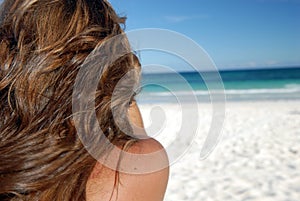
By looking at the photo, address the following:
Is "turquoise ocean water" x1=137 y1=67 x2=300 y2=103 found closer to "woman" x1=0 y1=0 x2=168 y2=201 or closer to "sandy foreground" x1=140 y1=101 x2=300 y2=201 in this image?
"woman" x1=0 y1=0 x2=168 y2=201

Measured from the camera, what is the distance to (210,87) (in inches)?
44.0

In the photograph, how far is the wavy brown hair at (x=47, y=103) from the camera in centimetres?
91

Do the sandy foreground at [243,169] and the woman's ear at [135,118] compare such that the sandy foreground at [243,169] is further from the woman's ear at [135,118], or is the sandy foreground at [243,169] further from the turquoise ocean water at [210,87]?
the woman's ear at [135,118]

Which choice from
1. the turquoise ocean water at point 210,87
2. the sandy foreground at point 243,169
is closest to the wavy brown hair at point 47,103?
the turquoise ocean water at point 210,87

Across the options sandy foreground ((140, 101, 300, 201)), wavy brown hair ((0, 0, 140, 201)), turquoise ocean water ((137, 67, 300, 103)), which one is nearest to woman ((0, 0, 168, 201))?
wavy brown hair ((0, 0, 140, 201))

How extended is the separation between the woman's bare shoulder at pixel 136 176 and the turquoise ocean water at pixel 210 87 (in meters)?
0.18

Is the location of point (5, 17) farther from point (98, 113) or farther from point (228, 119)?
point (228, 119)

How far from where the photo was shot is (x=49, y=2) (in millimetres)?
990

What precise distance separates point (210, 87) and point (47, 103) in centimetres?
44

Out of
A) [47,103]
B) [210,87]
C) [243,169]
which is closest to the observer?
[47,103]

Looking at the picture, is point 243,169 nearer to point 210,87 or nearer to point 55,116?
point 210,87

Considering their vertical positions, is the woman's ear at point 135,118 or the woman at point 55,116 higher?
the woman at point 55,116

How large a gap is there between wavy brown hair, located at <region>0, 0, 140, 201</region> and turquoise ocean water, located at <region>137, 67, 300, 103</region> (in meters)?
0.23

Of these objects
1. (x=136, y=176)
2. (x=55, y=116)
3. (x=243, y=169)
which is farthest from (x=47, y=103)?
(x=243, y=169)
